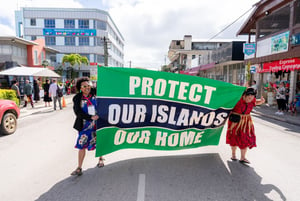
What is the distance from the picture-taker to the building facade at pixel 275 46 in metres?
12.4

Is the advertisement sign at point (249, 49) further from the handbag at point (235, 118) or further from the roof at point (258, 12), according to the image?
the handbag at point (235, 118)

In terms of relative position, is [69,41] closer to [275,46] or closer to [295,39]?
[275,46]

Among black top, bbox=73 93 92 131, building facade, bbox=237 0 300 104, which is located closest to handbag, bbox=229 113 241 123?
black top, bbox=73 93 92 131

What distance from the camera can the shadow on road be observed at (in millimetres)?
3004

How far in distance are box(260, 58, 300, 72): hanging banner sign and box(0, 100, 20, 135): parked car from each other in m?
14.6

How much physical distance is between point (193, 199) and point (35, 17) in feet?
183

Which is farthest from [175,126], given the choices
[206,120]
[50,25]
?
[50,25]

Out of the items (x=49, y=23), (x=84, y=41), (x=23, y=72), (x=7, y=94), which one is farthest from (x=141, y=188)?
(x=49, y=23)

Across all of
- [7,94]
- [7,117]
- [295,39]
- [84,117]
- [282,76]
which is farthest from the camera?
[282,76]

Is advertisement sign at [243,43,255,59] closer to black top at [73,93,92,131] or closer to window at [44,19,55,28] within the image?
black top at [73,93,92,131]

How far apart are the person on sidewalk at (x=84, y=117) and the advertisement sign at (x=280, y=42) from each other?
46.5 feet

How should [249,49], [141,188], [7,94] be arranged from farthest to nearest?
[249,49]
[7,94]
[141,188]

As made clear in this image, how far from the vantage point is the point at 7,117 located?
Answer: 255 inches

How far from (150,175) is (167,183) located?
1.33ft
